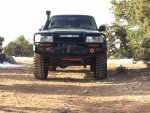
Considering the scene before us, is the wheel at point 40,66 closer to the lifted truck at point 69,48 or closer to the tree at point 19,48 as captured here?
the lifted truck at point 69,48

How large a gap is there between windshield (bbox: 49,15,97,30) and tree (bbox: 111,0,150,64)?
1532mm

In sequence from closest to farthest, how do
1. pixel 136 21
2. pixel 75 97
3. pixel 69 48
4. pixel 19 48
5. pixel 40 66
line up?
pixel 75 97
pixel 69 48
pixel 40 66
pixel 136 21
pixel 19 48

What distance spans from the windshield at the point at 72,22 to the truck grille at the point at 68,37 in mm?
1531

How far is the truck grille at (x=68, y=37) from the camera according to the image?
14.0 m

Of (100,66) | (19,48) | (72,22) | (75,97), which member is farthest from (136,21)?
(19,48)

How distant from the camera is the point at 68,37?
14.0m

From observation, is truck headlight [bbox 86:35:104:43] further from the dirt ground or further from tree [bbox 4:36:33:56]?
tree [bbox 4:36:33:56]

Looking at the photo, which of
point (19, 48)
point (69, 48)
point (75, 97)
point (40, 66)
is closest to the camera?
point (75, 97)

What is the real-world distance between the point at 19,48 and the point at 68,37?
33.7 meters

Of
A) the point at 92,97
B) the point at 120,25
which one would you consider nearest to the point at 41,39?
the point at 92,97

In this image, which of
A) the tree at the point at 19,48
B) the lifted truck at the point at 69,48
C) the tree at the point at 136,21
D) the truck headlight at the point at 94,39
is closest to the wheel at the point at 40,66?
the lifted truck at the point at 69,48

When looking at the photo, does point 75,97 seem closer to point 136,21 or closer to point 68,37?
point 68,37

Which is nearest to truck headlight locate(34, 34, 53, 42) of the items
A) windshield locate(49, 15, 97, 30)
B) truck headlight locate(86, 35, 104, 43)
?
truck headlight locate(86, 35, 104, 43)

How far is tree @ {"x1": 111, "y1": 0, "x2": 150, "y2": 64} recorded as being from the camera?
50.5ft
